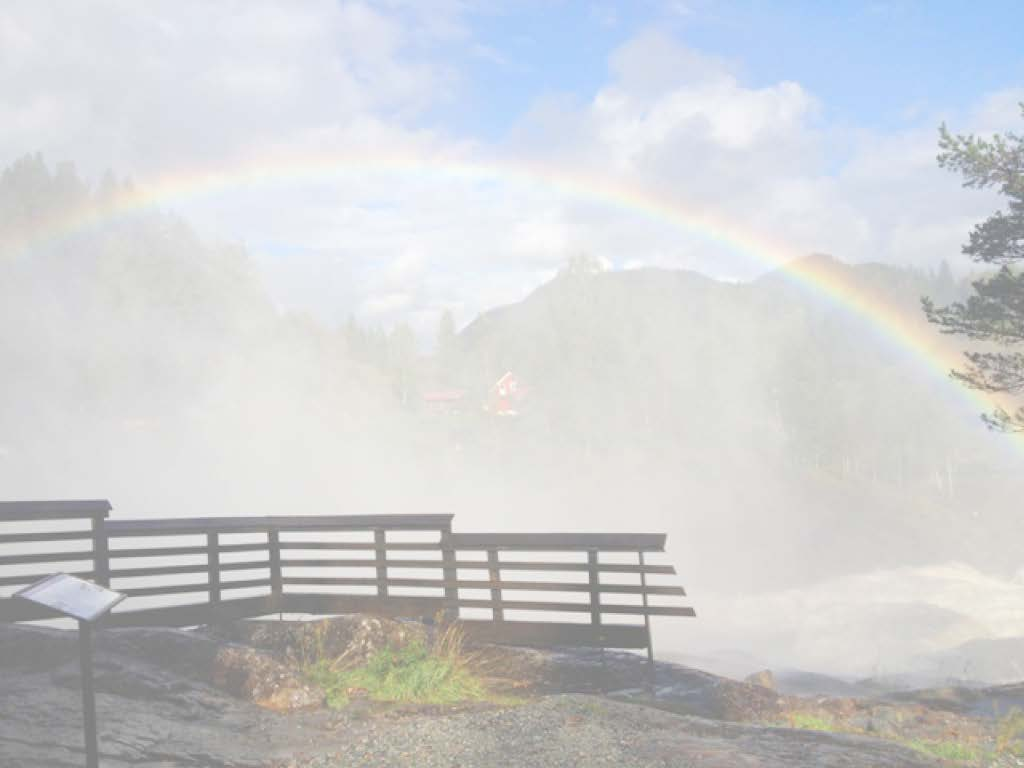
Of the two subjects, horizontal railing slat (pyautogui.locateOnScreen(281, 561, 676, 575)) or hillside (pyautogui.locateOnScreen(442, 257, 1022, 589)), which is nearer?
horizontal railing slat (pyautogui.locateOnScreen(281, 561, 676, 575))

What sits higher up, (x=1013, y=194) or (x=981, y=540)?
(x=1013, y=194)

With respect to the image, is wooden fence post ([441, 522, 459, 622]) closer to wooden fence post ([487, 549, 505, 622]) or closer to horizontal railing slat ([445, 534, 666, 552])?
horizontal railing slat ([445, 534, 666, 552])

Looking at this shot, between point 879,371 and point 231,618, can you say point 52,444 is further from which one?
point 879,371

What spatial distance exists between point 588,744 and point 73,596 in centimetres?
340

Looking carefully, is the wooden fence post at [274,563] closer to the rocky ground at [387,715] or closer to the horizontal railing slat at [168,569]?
the horizontal railing slat at [168,569]

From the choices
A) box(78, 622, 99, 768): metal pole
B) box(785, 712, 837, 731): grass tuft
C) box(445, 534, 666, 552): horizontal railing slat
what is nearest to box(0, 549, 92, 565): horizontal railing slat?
box(445, 534, 666, 552): horizontal railing slat

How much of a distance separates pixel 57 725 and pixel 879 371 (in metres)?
86.1

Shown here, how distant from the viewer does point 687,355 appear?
80062 mm

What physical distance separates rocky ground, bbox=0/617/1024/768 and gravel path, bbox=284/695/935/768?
2 cm

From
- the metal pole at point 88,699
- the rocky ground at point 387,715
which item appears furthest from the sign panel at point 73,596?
the rocky ground at point 387,715

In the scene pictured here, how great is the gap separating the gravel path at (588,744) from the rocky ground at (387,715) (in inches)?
0.8

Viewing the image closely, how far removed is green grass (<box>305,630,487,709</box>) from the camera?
8047 millimetres

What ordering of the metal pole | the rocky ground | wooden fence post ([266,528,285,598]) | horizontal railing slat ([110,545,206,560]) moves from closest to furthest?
the metal pole < the rocky ground < horizontal railing slat ([110,545,206,560]) < wooden fence post ([266,528,285,598])

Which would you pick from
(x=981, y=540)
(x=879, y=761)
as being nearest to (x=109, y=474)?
(x=879, y=761)
